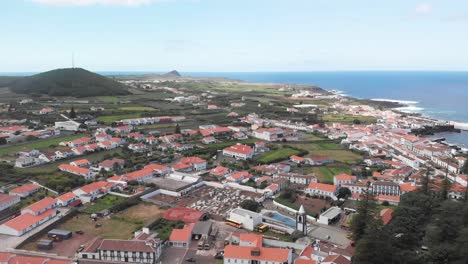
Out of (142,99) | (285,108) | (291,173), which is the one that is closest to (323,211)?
(291,173)

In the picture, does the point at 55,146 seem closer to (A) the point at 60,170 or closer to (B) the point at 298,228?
(A) the point at 60,170

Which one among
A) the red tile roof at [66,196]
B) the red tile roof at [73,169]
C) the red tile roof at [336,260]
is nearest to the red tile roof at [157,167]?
the red tile roof at [73,169]

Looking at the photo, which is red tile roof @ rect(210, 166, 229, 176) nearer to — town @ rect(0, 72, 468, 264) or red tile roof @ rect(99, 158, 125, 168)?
town @ rect(0, 72, 468, 264)

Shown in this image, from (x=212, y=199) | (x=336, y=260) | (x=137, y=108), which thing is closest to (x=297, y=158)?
(x=212, y=199)

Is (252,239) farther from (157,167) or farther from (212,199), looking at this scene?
(157,167)

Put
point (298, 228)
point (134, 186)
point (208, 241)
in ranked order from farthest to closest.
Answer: point (134, 186) < point (298, 228) < point (208, 241)
